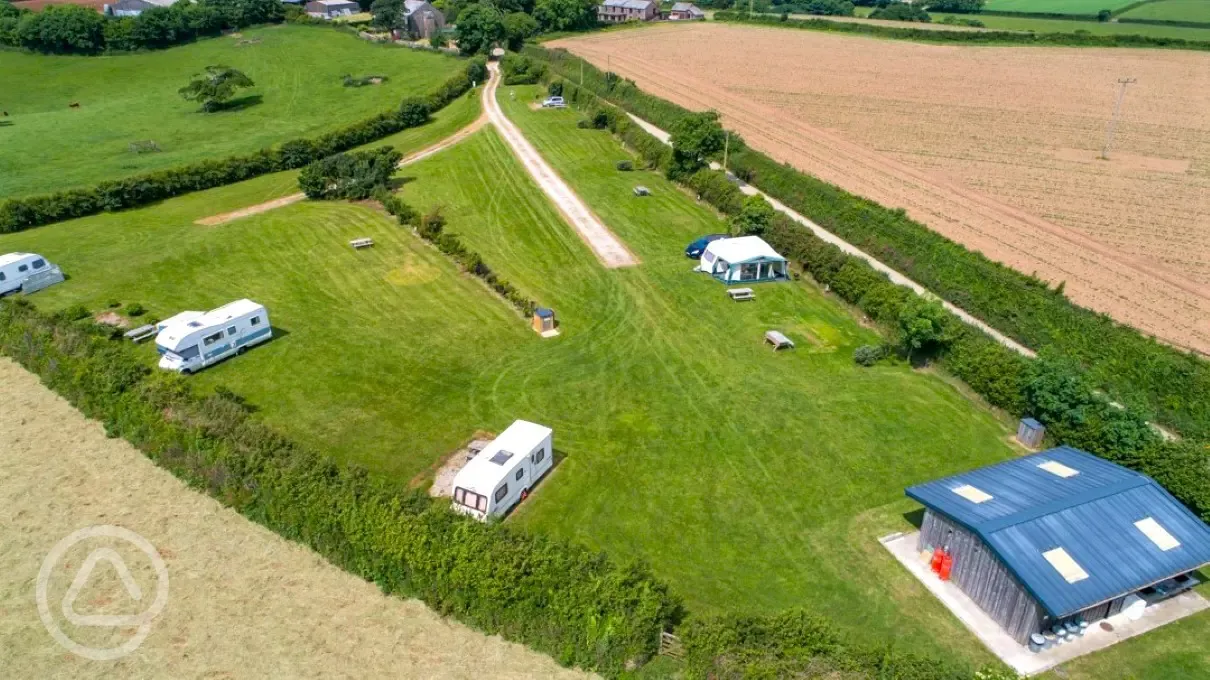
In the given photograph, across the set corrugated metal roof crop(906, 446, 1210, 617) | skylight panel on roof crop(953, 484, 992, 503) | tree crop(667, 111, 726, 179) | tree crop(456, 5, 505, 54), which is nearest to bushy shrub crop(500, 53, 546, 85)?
tree crop(456, 5, 505, 54)

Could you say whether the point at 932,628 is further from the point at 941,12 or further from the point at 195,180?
the point at 941,12

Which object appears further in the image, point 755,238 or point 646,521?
point 755,238

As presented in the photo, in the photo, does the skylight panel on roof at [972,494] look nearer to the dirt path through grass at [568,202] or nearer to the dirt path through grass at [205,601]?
the dirt path through grass at [205,601]

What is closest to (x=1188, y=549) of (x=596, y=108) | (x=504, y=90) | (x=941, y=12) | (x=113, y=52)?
(x=596, y=108)

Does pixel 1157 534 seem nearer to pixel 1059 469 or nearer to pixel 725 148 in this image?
pixel 1059 469

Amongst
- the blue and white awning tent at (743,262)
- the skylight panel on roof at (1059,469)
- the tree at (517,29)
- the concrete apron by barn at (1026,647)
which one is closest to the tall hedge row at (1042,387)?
the blue and white awning tent at (743,262)

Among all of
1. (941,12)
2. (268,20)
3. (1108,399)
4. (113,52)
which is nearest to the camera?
(1108,399)

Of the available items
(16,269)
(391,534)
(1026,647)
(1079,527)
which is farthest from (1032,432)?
(16,269)
